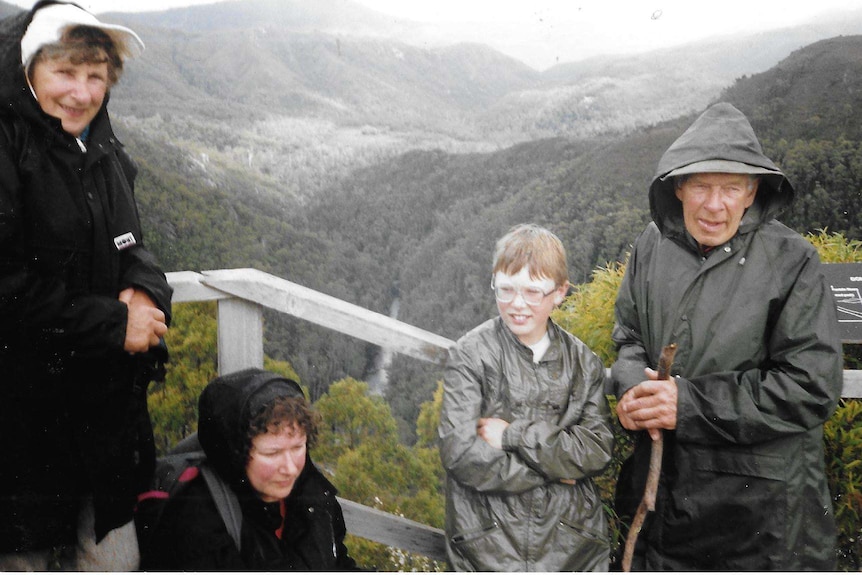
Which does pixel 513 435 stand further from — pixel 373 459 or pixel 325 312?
pixel 373 459

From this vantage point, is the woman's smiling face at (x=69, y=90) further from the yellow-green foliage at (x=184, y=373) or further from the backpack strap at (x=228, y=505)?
the backpack strap at (x=228, y=505)

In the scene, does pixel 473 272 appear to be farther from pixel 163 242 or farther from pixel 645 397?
pixel 163 242

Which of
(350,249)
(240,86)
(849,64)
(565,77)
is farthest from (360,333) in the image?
(849,64)

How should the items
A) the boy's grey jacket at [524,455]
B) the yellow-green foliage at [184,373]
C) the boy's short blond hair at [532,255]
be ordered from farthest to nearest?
the yellow-green foliage at [184,373] < the boy's short blond hair at [532,255] < the boy's grey jacket at [524,455]

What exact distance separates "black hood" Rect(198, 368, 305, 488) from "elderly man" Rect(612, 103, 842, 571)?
48.9 inches

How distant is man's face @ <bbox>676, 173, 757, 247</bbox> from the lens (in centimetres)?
228

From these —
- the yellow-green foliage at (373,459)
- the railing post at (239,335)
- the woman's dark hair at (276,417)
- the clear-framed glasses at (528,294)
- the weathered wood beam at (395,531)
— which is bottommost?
the weathered wood beam at (395,531)

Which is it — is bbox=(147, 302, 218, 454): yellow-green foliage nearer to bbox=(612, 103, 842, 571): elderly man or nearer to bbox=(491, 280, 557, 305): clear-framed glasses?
bbox=(491, 280, 557, 305): clear-framed glasses

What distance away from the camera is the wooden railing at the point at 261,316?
2.60 metres

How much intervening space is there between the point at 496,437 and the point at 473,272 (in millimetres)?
1019

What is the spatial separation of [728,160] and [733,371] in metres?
0.71

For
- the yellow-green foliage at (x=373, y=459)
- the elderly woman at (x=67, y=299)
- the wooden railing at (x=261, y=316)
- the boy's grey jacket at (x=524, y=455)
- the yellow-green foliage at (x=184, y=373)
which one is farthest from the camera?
the yellow-green foliage at (x=373, y=459)

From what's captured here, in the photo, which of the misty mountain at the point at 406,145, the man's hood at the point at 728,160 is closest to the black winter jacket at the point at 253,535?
the misty mountain at the point at 406,145

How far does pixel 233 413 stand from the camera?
2203mm
